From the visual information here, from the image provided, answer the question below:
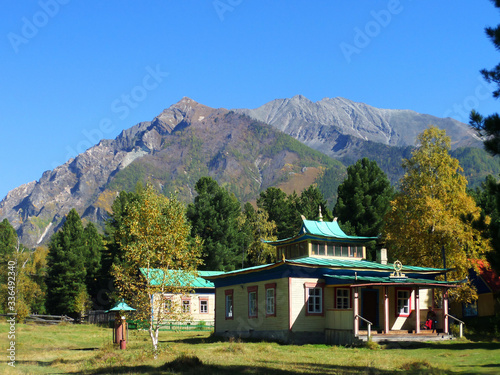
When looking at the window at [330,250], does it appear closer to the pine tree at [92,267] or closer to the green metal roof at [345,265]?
the green metal roof at [345,265]

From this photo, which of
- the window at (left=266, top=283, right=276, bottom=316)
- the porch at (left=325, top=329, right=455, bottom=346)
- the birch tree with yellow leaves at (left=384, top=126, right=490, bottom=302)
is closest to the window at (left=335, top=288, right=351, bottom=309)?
the porch at (left=325, top=329, right=455, bottom=346)

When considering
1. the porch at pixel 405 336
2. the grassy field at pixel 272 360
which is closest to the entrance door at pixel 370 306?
the porch at pixel 405 336

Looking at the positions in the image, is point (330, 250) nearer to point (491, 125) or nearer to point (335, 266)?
point (335, 266)

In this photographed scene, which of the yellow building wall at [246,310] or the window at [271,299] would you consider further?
the window at [271,299]

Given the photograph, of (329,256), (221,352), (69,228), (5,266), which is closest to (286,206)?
(69,228)

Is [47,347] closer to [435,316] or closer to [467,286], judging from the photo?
[435,316]

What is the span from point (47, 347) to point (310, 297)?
15.8 metres

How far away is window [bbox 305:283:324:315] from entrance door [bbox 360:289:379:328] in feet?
9.80

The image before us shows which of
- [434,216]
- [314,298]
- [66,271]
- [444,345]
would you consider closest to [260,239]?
[66,271]

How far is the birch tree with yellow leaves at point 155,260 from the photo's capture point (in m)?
24.3

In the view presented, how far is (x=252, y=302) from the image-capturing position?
122ft

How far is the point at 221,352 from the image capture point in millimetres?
27250

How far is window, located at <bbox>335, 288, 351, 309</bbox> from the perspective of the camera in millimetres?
34622

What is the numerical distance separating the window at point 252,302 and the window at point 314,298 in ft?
14.2
